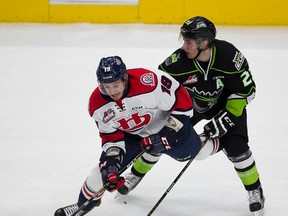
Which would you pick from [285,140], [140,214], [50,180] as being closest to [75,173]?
[50,180]

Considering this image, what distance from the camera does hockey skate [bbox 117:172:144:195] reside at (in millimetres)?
3861

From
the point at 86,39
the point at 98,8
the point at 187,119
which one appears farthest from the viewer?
the point at 98,8

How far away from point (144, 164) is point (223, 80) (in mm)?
695

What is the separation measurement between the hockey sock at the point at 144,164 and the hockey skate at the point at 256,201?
0.58 m

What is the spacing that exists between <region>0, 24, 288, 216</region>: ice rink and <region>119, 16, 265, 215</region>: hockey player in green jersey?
29 centimetres

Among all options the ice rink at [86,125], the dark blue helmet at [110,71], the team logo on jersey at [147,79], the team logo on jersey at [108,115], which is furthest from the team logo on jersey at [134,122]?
the ice rink at [86,125]

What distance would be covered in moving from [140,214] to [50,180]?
27.0 inches

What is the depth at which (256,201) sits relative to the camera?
3.63 m

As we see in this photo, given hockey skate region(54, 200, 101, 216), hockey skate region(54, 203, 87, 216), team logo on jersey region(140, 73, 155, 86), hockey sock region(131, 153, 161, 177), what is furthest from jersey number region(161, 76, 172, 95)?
hockey skate region(54, 203, 87, 216)

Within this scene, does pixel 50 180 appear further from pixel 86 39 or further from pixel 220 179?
pixel 86 39

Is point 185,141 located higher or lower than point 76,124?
higher

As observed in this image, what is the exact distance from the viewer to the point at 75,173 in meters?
4.16

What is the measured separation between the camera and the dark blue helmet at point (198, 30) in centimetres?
354

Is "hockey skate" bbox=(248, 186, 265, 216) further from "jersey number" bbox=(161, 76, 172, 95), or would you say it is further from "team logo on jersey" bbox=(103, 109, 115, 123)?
"team logo on jersey" bbox=(103, 109, 115, 123)
